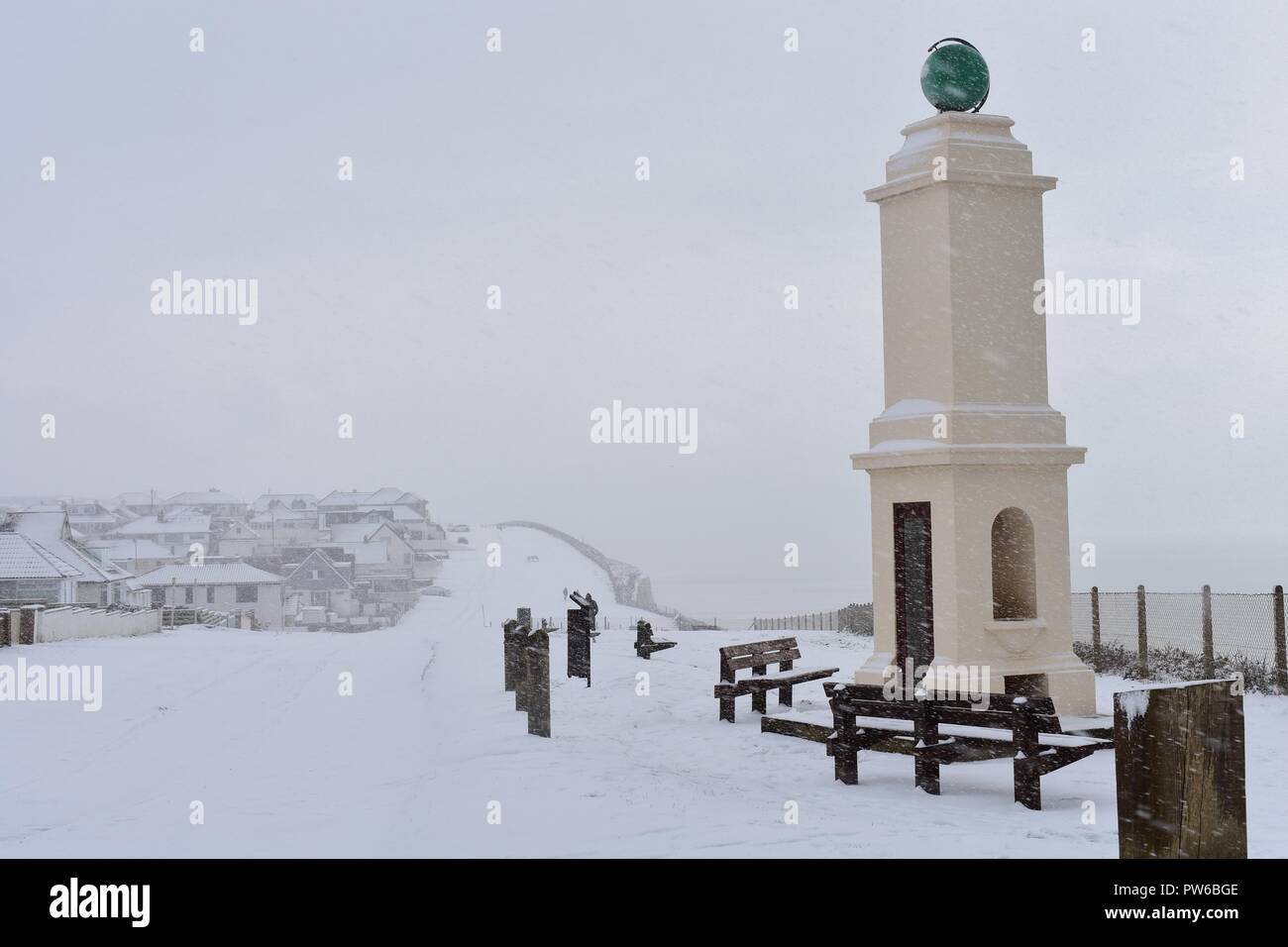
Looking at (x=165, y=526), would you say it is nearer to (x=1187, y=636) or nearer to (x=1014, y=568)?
(x=1187, y=636)

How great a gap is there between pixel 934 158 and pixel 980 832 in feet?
28.2

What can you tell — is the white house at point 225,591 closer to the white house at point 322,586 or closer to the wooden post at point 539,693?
the white house at point 322,586

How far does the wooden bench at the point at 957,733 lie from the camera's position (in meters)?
9.18

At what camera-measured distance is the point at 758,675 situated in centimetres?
1467

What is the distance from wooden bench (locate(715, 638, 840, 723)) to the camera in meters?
13.5

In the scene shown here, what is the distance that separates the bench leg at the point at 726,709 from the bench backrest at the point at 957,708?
9.56ft

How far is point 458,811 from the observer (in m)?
8.80

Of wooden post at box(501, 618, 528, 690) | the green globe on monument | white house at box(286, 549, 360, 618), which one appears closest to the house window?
the green globe on monument

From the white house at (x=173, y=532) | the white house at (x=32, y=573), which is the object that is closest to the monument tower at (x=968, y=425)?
the white house at (x=32, y=573)

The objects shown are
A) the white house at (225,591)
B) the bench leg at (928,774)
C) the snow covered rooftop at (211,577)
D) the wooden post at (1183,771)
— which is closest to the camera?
the wooden post at (1183,771)

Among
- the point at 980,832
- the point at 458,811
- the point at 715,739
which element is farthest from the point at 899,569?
the point at 458,811

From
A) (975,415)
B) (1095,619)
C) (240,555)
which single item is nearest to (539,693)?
(975,415)

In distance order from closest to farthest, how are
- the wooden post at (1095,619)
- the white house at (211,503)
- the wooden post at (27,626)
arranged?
1. the wooden post at (1095,619)
2. the wooden post at (27,626)
3. the white house at (211,503)
